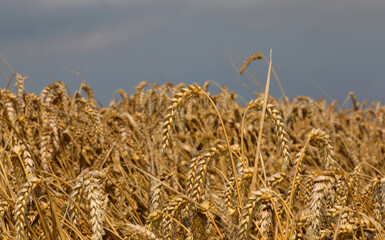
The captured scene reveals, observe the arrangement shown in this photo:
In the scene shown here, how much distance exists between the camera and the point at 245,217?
112 cm

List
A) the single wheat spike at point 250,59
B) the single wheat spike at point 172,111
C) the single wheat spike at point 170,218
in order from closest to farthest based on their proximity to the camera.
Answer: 1. the single wheat spike at point 172,111
2. the single wheat spike at point 170,218
3. the single wheat spike at point 250,59

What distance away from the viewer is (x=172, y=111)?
139 cm

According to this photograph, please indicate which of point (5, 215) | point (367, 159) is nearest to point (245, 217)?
point (5, 215)

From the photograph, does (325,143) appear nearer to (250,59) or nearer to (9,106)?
(9,106)

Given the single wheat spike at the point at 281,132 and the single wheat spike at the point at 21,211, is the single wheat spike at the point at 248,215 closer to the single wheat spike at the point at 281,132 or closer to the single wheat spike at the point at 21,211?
the single wheat spike at the point at 281,132

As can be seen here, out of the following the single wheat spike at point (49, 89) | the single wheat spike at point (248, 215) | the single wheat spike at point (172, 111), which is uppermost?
the single wheat spike at point (49, 89)

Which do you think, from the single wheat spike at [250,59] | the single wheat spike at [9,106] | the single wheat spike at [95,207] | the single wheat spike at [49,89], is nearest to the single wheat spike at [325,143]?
the single wheat spike at [95,207]

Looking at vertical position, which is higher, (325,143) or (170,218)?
(325,143)

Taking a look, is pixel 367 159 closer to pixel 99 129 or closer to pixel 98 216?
pixel 99 129

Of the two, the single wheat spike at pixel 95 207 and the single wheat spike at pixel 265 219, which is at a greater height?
the single wheat spike at pixel 95 207

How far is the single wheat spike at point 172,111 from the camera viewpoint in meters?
1.35

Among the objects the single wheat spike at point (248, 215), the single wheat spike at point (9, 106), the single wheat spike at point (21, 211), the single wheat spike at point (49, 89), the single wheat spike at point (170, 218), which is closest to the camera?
the single wheat spike at point (248, 215)

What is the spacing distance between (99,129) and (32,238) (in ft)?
3.72

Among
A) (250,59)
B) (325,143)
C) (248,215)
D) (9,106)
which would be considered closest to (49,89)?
(9,106)
